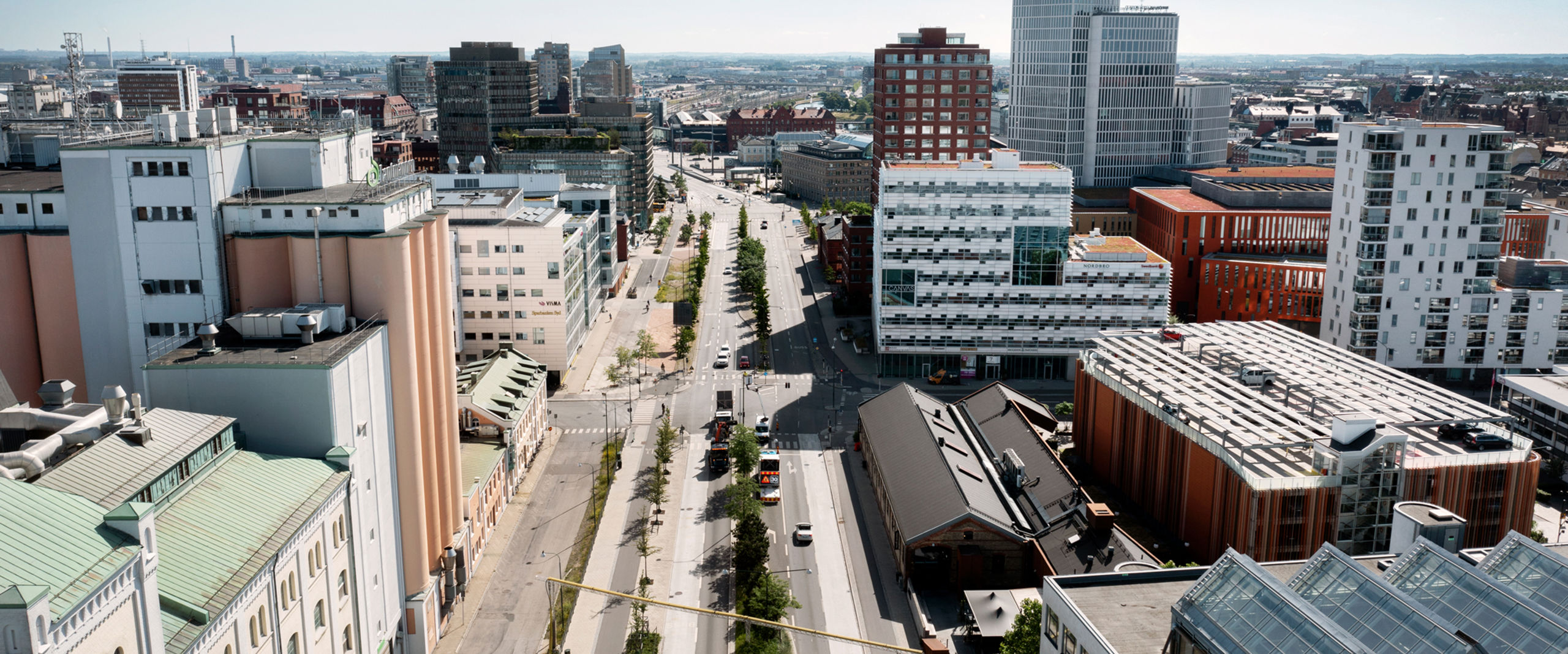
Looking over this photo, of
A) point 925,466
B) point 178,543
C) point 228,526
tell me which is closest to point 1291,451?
point 925,466

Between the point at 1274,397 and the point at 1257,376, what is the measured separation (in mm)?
3225

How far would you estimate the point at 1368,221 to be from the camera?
126 metres

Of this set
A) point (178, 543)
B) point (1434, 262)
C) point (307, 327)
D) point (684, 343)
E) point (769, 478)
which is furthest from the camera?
point (684, 343)

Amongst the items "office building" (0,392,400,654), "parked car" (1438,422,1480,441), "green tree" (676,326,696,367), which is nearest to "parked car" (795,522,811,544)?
"office building" (0,392,400,654)

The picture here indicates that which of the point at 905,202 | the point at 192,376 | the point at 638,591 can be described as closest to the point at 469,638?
the point at 638,591

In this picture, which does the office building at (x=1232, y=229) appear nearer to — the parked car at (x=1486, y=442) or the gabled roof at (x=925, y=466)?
the gabled roof at (x=925, y=466)

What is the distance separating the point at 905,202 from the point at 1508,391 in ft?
206

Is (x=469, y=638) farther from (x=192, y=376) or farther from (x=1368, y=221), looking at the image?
(x=1368, y=221)

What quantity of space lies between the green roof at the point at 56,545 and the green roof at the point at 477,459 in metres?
39.9

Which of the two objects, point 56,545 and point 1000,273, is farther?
point 1000,273

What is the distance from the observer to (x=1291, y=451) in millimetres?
78062

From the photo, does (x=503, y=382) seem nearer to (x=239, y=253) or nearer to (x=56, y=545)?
(x=239, y=253)

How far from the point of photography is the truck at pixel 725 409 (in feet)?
379

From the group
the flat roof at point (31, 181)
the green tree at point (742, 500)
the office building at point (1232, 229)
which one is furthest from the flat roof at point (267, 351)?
the office building at point (1232, 229)
